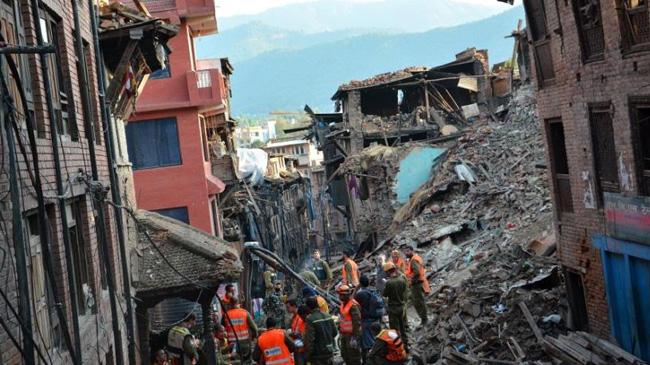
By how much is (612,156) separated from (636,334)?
2669mm

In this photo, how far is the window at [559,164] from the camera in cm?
1515

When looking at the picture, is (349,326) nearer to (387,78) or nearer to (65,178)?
(65,178)

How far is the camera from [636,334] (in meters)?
12.5

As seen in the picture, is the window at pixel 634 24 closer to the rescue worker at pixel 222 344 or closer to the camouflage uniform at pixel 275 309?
the rescue worker at pixel 222 344

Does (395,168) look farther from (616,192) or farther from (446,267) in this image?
(616,192)

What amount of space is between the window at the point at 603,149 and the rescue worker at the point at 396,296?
363cm

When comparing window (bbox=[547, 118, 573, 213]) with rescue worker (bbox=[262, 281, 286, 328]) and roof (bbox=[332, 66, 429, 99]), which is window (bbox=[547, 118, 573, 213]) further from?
roof (bbox=[332, 66, 429, 99])

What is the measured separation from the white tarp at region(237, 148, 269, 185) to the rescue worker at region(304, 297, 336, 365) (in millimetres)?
23249

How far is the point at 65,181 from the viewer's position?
9.46 m

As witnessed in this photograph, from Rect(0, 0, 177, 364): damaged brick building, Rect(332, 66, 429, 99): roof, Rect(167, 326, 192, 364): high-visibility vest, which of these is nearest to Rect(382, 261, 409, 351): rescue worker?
Rect(167, 326, 192, 364): high-visibility vest

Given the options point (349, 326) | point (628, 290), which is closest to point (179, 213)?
point (349, 326)

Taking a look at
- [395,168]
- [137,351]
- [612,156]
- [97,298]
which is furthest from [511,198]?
[97,298]

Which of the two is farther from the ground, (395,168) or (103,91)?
(103,91)

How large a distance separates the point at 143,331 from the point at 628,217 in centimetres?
885
